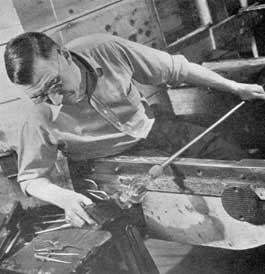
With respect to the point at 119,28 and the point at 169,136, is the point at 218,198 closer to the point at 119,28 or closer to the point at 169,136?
the point at 169,136

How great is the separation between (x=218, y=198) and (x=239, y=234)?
0.18 meters

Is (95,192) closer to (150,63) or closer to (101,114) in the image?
(101,114)

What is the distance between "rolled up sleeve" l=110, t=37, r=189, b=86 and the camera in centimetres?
200

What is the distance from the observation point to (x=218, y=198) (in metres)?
1.66

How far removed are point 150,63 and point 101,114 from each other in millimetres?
372

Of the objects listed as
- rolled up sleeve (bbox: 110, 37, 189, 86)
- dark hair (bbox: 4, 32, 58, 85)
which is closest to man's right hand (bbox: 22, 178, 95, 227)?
dark hair (bbox: 4, 32, 58, 85)

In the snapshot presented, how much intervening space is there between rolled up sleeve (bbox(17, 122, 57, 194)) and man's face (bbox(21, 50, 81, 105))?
0.49ft

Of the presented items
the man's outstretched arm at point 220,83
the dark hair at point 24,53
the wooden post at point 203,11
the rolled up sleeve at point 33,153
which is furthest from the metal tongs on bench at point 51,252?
the wooden post at point 203,11

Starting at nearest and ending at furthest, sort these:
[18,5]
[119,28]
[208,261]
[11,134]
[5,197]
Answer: [18,5], [11,134], [208,261], [5,197], [119,28]

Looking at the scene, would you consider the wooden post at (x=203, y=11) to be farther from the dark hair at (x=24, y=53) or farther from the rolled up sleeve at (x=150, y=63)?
the dark hair at (x=24, y=53)

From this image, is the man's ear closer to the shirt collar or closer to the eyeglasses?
the eyeglasses

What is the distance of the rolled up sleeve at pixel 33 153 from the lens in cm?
185

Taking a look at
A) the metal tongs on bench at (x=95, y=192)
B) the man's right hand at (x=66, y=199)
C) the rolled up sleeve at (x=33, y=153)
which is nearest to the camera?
the man's right hand at (x=66, y=199)

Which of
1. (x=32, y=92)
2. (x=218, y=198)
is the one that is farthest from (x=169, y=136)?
(x=32, y=92)
